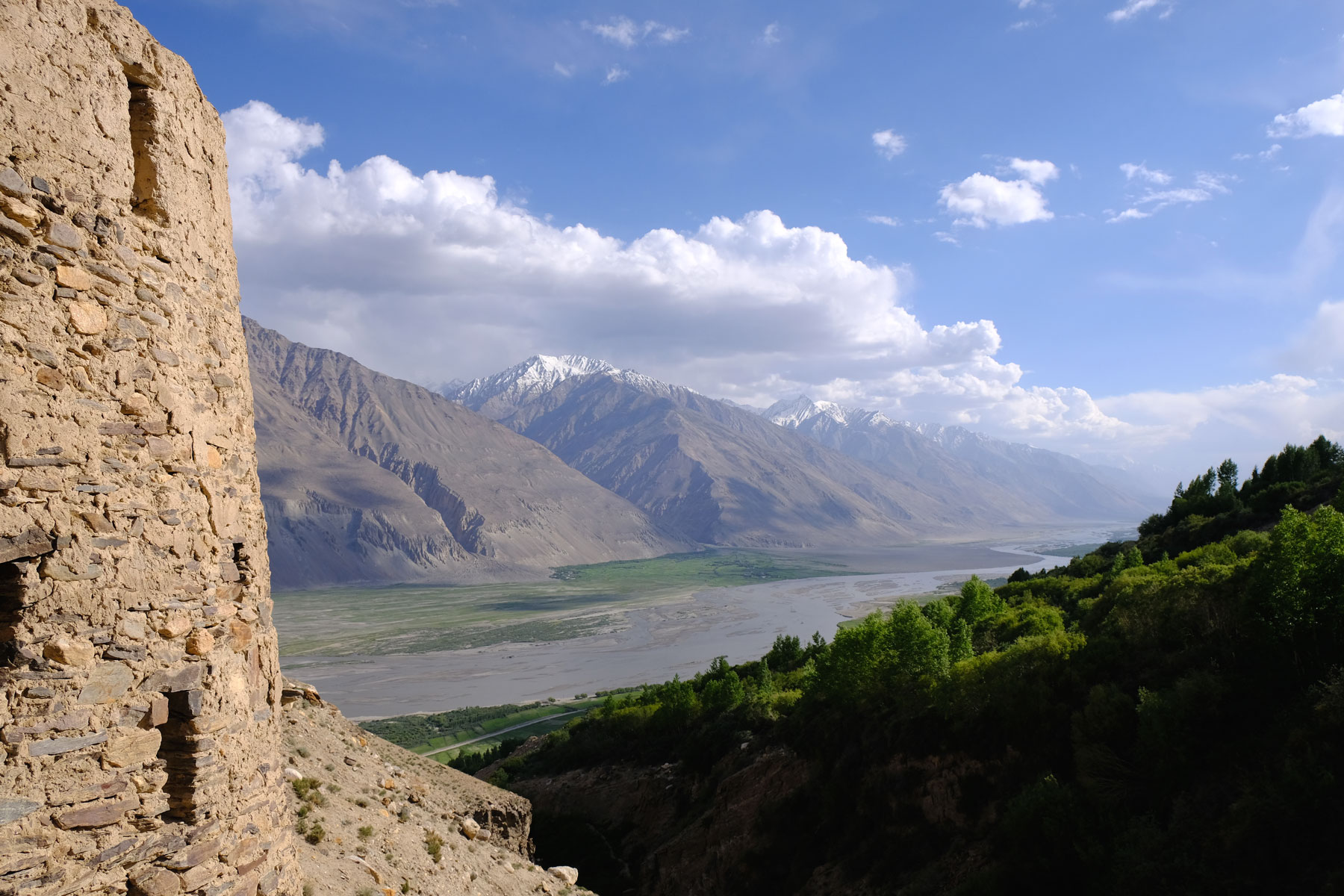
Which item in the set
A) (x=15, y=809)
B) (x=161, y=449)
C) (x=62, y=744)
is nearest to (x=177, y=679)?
(x=62, y=744)

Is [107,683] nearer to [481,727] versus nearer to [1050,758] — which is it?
[1050,758]

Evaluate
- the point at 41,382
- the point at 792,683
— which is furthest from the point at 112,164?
the point at 792,683

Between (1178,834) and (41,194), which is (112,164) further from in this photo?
(1178,834)

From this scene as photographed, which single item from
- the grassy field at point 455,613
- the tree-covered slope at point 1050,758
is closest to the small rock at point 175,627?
the tree-covered slope at point 1050,758

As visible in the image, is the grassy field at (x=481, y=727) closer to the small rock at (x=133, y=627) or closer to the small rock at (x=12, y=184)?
the small rock at (x=133, y=627)

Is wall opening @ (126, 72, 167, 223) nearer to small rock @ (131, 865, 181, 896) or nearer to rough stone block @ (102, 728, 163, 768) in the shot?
rough stone block @ (102, 728, 163, 768)

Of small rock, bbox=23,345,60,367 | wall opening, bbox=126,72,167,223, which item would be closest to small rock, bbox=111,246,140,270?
wall opening, bbox=126,72,167,223
